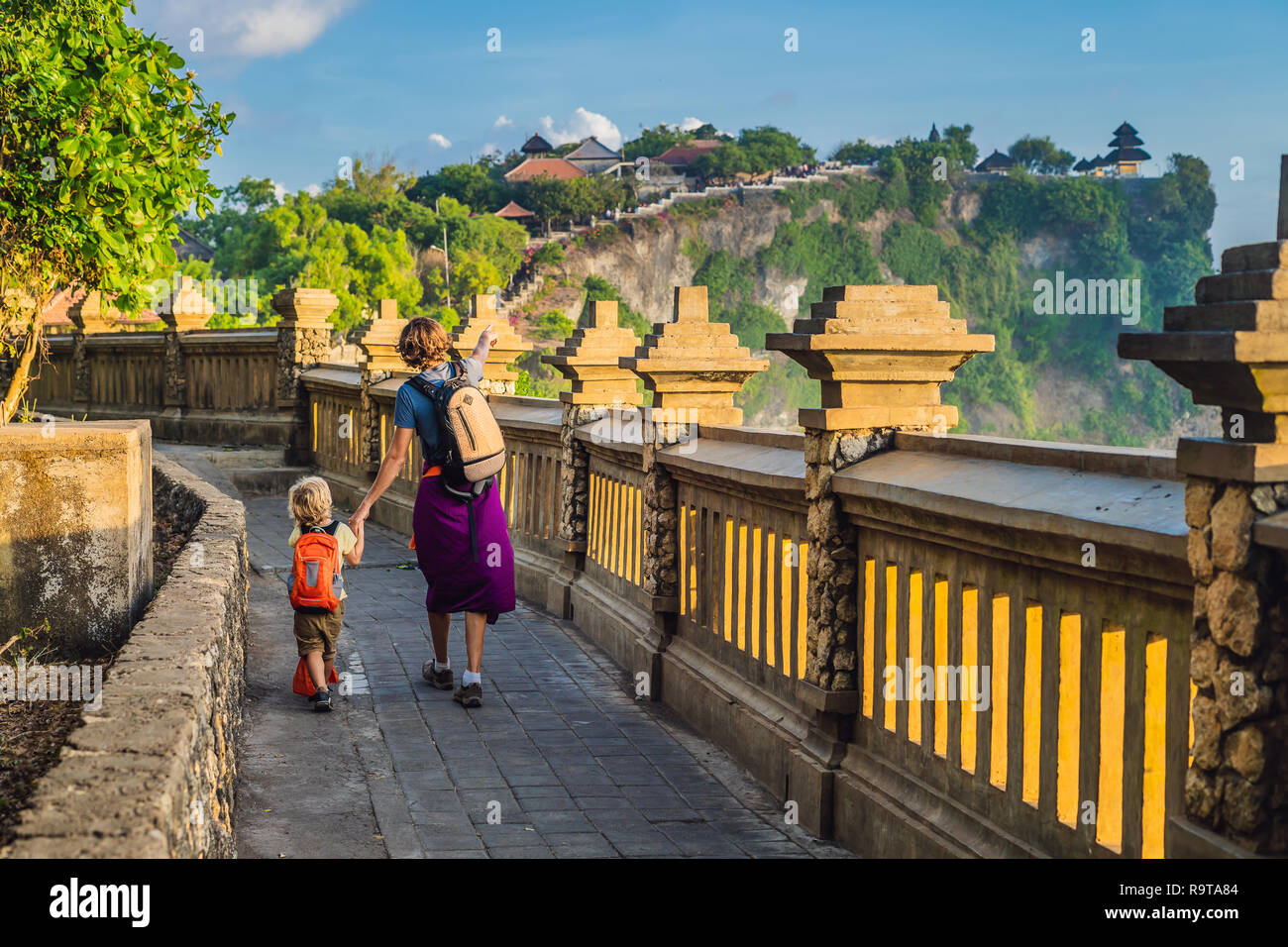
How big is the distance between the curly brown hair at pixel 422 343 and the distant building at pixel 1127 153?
149m

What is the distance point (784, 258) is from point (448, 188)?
32.2 meters

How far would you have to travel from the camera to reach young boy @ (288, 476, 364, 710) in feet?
19.7

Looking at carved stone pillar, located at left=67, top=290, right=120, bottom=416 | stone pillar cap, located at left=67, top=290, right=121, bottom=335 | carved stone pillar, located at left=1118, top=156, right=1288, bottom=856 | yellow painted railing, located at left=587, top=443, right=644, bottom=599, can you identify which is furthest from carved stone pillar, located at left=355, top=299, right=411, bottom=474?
carved stone pillar, located at left=1118, top=156, right=1288, bottom=856

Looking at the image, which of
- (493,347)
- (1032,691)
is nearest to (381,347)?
(493,347)

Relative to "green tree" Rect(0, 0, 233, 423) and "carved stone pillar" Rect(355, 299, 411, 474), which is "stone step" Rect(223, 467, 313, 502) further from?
"green tree" Rect(0, 0, 233, 423)

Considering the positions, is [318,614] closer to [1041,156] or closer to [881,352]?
[881,352]

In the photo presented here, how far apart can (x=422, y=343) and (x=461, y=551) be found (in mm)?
1011

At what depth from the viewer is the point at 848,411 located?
14.7 feet

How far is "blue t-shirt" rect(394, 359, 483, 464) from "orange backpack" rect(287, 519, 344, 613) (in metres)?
0.65

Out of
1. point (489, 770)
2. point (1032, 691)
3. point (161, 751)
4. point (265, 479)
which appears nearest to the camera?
point (161, 751)

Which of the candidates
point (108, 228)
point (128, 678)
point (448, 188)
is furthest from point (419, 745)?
point (448, 188)

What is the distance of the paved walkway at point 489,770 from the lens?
Result: 14.5 feet

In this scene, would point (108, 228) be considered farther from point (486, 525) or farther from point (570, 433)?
point (486, 525)

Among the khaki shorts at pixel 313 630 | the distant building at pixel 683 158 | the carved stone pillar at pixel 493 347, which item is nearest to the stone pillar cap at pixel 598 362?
the carved stone pillar at pixel 493 347
